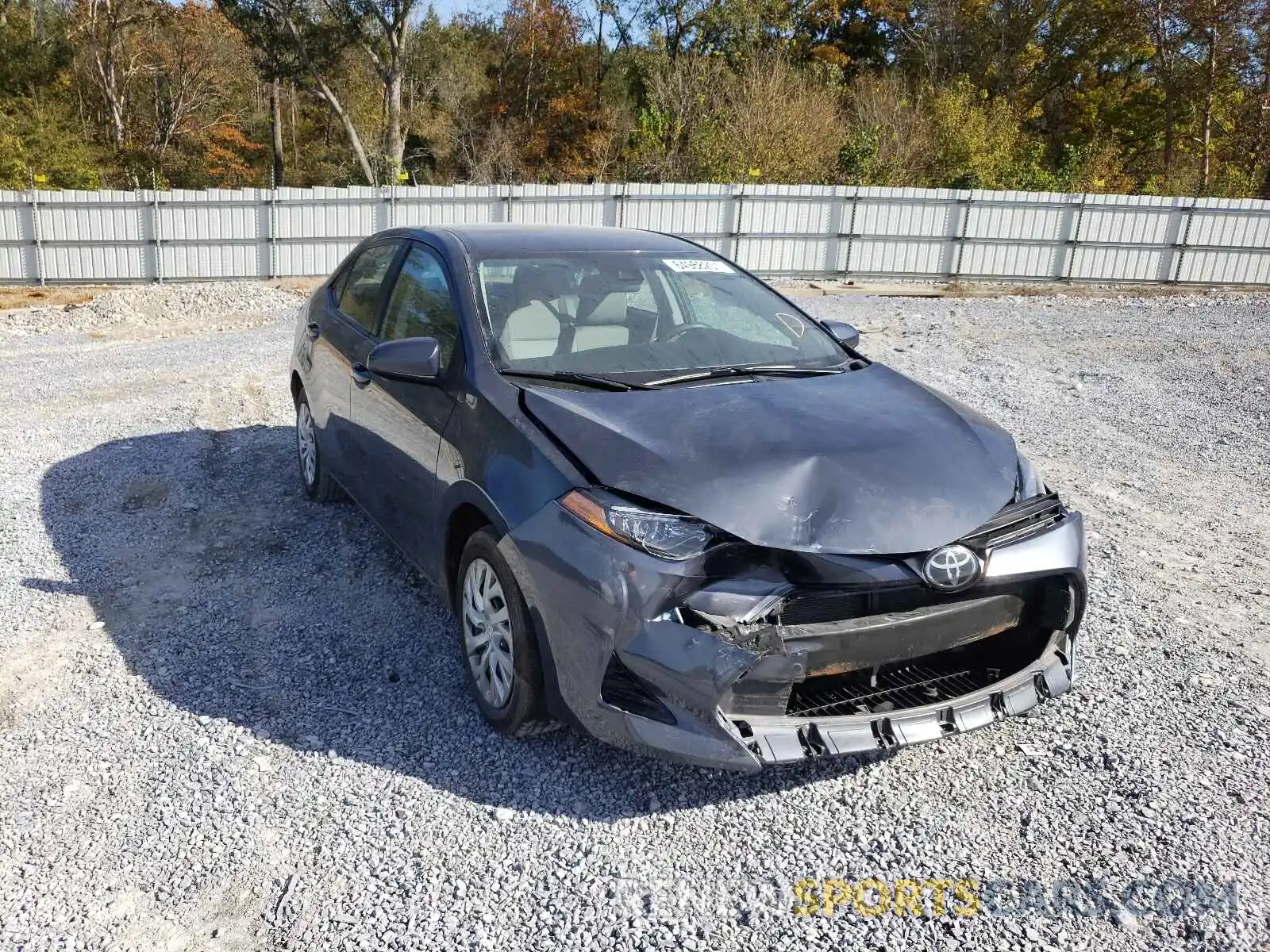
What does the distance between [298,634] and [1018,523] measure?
3.00 m

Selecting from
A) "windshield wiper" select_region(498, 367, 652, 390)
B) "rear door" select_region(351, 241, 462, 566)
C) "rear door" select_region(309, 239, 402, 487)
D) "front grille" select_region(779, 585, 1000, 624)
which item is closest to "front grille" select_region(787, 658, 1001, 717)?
"front grille" select_region(779, 585, 1000, 624)

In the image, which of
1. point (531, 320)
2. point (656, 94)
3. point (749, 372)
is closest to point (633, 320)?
point (531, 320)

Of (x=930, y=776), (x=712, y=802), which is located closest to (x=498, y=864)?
(x=712, y=802)

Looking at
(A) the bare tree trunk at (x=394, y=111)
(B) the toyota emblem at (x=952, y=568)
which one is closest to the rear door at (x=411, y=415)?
(B) the toyota emblem at (x=952, y=568)

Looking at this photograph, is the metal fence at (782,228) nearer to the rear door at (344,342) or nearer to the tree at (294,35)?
the rear door at (344,342)

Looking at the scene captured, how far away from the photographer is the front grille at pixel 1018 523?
125 inches

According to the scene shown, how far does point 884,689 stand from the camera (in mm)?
3152

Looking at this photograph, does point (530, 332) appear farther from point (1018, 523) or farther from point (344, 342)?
point (1018, 523)

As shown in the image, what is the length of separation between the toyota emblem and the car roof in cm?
230

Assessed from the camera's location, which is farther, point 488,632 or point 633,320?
point 633,320

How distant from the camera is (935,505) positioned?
3150mm

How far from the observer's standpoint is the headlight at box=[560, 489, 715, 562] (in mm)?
3002

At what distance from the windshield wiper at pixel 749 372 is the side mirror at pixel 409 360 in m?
0.86

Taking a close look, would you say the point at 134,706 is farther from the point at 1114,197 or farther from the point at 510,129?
the point at 510,129
